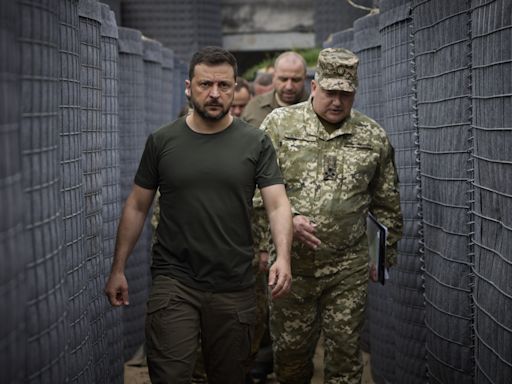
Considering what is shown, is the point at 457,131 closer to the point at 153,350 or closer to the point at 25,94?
the point at 153,350

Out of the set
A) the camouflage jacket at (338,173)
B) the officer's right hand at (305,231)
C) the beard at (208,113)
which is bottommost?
the officer's right hand at (305,231)

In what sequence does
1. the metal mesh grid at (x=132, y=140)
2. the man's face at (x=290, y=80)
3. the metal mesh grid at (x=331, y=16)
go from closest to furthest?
the metal mesh grid at (x=132, y=140) → the man's face at (x=290, y=80) → the metal mesh grid at (x=331, y=16)

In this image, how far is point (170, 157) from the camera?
454 centimetres

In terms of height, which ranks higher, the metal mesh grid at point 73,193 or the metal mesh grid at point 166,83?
the metal mesh grid at point 166,83

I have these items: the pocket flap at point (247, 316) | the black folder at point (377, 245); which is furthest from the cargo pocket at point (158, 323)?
the black folder at point (377, 245)

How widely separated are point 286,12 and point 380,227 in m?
14.3

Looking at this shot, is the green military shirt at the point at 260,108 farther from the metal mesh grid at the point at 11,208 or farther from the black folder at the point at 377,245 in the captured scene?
the metal mesh grid at the point at 11,208

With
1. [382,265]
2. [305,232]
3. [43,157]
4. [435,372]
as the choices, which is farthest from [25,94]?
→ [435,372]

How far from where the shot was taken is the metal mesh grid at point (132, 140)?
7215 millimetres

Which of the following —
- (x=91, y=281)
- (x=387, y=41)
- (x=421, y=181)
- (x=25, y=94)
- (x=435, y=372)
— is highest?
(x=387, y=41)

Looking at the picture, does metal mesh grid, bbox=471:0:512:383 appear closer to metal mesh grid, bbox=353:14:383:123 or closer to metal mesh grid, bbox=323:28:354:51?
metal mesh grid, bbox=353:14:383:123

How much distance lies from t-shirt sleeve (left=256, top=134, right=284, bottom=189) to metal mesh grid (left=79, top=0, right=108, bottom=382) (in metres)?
0.83

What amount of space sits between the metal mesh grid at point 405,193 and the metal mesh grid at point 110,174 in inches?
64.1

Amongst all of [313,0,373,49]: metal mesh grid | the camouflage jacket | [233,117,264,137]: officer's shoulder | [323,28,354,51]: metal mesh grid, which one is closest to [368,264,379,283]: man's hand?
the camouflage jacket
